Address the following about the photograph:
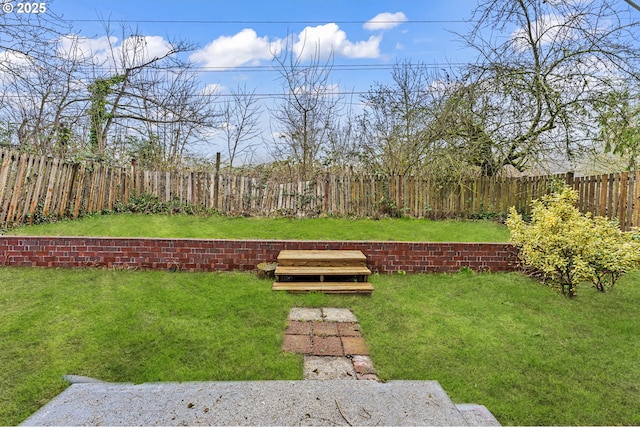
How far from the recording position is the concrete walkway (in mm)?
1656

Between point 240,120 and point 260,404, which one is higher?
point 240,120

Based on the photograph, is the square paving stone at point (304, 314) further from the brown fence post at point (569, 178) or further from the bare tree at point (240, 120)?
the bare tree at point (240, 120)

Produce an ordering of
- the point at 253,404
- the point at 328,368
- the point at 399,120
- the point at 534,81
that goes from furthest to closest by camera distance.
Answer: the point at 399,120
the point at 534,81
the point at 328,368
the point at 253,404

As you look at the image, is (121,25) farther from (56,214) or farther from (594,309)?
(594,309)

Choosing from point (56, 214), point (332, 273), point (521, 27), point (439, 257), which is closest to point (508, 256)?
point (439, 257)

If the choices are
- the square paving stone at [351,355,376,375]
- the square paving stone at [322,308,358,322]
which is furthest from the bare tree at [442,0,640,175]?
the square paving stone at [351,355,376,375]

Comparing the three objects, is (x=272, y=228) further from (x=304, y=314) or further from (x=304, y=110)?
(x=304, y=110)

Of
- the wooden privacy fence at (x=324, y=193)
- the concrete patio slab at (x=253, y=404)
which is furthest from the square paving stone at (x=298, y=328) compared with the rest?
the wooden privacy fence at (x=324, y=193)

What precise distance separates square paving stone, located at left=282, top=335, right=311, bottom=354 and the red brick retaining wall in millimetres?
1917

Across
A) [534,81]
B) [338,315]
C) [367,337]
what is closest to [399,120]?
[534,81]

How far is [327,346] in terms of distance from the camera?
2709 millimetres

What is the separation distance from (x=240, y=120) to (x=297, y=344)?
29.6ft

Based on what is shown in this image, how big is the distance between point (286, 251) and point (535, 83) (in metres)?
6.53

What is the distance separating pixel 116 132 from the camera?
977cm
